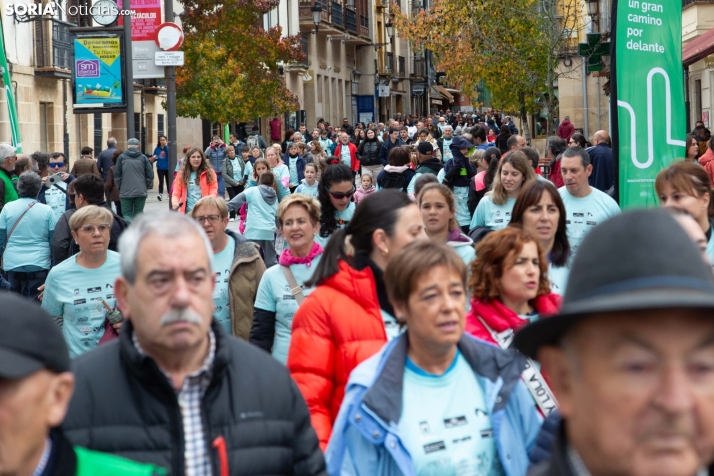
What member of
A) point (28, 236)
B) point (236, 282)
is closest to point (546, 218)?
point (236, 282)

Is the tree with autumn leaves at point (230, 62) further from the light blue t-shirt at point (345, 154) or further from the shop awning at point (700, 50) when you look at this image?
the shop awning at point (700, 50)

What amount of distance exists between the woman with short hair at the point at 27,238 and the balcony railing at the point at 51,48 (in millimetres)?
22181

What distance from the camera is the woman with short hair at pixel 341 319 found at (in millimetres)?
4465

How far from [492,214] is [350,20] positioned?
5884 centimetres

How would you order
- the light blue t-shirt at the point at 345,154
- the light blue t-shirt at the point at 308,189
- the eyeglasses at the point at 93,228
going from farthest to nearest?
the light blue t-shirt at the point at 345,154 → the light blue t-shirt at the point at 308,189 → the eyeglasses at the point at 93,228

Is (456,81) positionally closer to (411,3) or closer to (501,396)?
(501,396)

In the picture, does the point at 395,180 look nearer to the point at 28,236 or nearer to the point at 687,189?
the point at 28,236

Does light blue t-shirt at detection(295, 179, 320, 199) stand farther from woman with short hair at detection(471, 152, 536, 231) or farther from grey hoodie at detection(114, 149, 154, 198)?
woman with short hair at detection(471, 152, 536, 231)

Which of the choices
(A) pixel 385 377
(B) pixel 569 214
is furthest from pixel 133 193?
(A) pixel 385 377

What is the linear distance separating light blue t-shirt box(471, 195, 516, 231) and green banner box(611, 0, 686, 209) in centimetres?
118

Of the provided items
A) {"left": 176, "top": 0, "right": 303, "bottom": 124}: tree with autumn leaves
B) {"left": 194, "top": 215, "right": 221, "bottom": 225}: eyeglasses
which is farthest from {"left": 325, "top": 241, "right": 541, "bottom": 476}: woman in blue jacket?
{"left": 176, "top": 0, "right": 303, "bottom": 124}: tree with autumn leaves

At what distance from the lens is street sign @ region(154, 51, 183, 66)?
19172 mm

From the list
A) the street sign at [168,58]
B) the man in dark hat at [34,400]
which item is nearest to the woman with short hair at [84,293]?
the man in dark hat at [34,400]

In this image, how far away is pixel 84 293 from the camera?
6.81 metres
